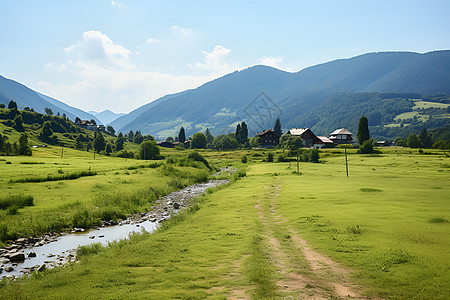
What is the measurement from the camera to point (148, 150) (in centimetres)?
14038

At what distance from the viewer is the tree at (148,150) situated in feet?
454

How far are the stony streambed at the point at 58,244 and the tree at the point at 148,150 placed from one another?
107 meters

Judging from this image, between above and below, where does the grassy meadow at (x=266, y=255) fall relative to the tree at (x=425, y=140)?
below

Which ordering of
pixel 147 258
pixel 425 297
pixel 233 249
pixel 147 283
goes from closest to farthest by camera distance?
1. pixel 425 297
2. pixel 147 283
3. pixel 147 258
4. pixel 233 249

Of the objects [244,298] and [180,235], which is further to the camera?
[180,235]

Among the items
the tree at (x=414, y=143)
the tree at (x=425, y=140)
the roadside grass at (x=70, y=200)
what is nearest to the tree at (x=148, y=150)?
the roadside grass at (x=70, y=200)

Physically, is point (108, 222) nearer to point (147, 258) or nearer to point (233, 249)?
point (147, 258)

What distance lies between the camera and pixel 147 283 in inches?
505

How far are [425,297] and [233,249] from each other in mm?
10091

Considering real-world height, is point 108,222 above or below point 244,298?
below

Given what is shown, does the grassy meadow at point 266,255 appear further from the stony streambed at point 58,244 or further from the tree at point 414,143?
the tree at point 414,143

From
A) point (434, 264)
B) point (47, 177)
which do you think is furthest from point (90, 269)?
point (47, 177)

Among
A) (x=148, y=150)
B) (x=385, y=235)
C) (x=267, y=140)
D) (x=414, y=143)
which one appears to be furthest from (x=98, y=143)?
(x=414, y=143)

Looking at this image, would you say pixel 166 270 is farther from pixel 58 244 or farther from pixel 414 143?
pixel 414 143
